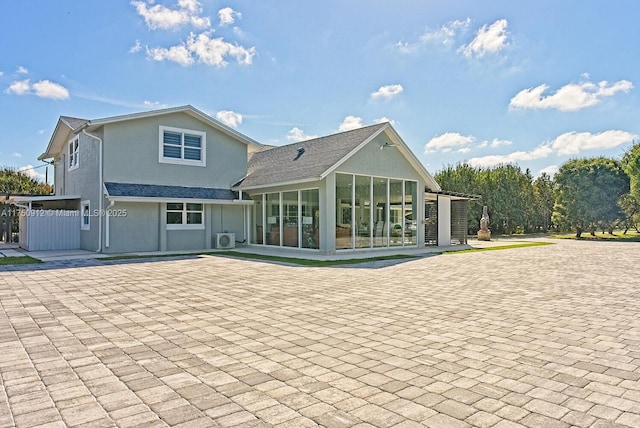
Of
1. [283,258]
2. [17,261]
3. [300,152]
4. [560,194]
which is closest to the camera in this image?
[17,261]

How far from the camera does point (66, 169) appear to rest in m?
20.9

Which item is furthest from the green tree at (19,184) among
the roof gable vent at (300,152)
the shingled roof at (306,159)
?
the roof gable vent at (300,152)

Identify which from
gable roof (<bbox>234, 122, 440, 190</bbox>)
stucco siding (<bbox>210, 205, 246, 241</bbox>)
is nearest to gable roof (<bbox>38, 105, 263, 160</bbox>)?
gable roof (<bbox>234, 122, 440, 190</bbox>)

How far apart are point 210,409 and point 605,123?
29.8 metres

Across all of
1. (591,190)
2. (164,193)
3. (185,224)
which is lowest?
(185,224)

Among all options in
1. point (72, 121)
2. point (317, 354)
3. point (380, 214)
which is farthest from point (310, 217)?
point (72, 121)

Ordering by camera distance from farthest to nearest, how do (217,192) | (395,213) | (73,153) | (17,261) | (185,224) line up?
(73,153), (217,192), (395,213), (185,224), (17,261)

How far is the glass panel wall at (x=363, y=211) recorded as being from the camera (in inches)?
643

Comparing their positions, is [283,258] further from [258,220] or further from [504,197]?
[504,197]

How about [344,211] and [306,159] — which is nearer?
[344,211]

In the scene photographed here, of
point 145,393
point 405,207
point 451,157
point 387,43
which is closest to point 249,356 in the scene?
point 145,393

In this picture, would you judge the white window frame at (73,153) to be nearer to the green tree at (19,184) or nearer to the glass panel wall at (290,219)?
the glass panel wall at (290,219)

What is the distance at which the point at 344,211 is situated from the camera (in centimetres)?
1584

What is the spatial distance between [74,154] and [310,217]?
11970mm
